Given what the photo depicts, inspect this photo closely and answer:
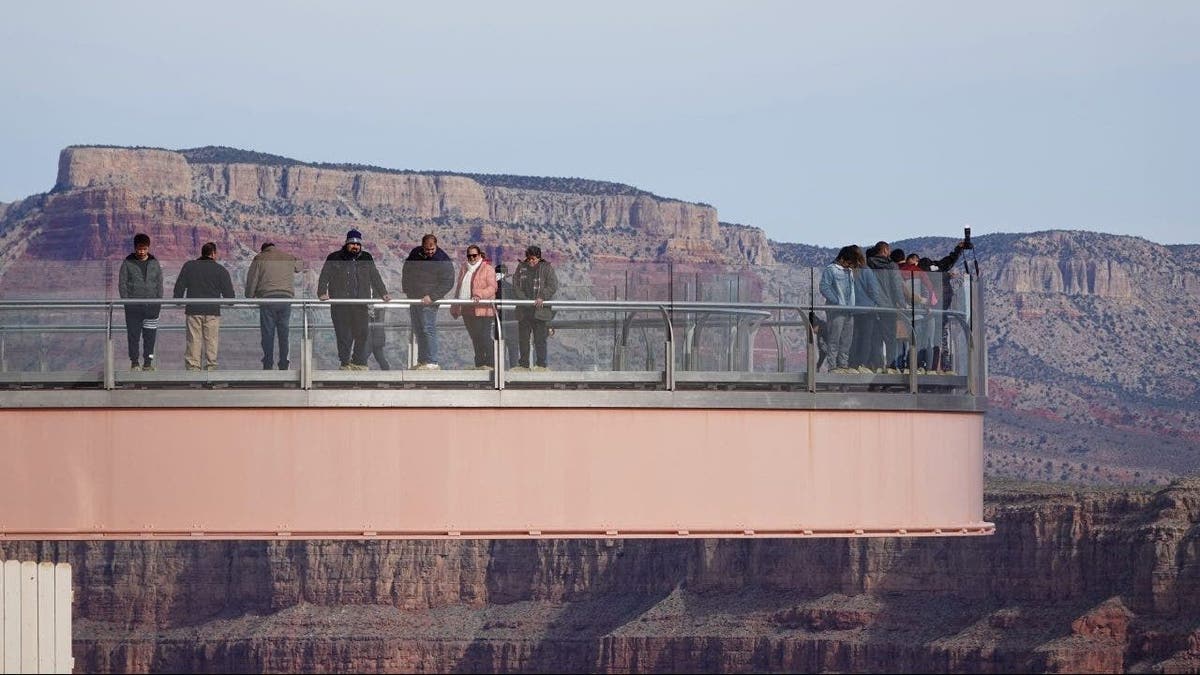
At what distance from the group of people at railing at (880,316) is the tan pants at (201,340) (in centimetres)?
704

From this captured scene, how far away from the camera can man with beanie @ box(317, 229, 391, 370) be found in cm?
2962

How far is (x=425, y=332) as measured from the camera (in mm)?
30031

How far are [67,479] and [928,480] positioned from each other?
1009 centimetres

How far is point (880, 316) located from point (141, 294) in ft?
29.1

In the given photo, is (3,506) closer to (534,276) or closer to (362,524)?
(362,524)

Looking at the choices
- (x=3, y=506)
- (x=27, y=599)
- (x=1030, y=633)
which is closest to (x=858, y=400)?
(x=3, y=506)

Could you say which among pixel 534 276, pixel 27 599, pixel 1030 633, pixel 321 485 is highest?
pixel 534 276

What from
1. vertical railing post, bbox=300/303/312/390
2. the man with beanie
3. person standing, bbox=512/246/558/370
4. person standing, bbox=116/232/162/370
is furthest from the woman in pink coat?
person standing, bbox=116/232/162/370

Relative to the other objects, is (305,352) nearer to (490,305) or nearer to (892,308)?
(490,305)

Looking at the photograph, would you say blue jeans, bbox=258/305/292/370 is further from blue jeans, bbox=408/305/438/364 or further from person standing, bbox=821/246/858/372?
person standing, bbox=821/246/858/372

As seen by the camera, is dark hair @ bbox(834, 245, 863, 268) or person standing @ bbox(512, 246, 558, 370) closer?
person standing @ bbox(512, 246, 558, 370)

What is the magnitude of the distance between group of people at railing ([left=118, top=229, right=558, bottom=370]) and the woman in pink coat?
0.04ft

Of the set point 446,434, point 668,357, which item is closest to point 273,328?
point 446,434

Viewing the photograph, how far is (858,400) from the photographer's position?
30.4m
